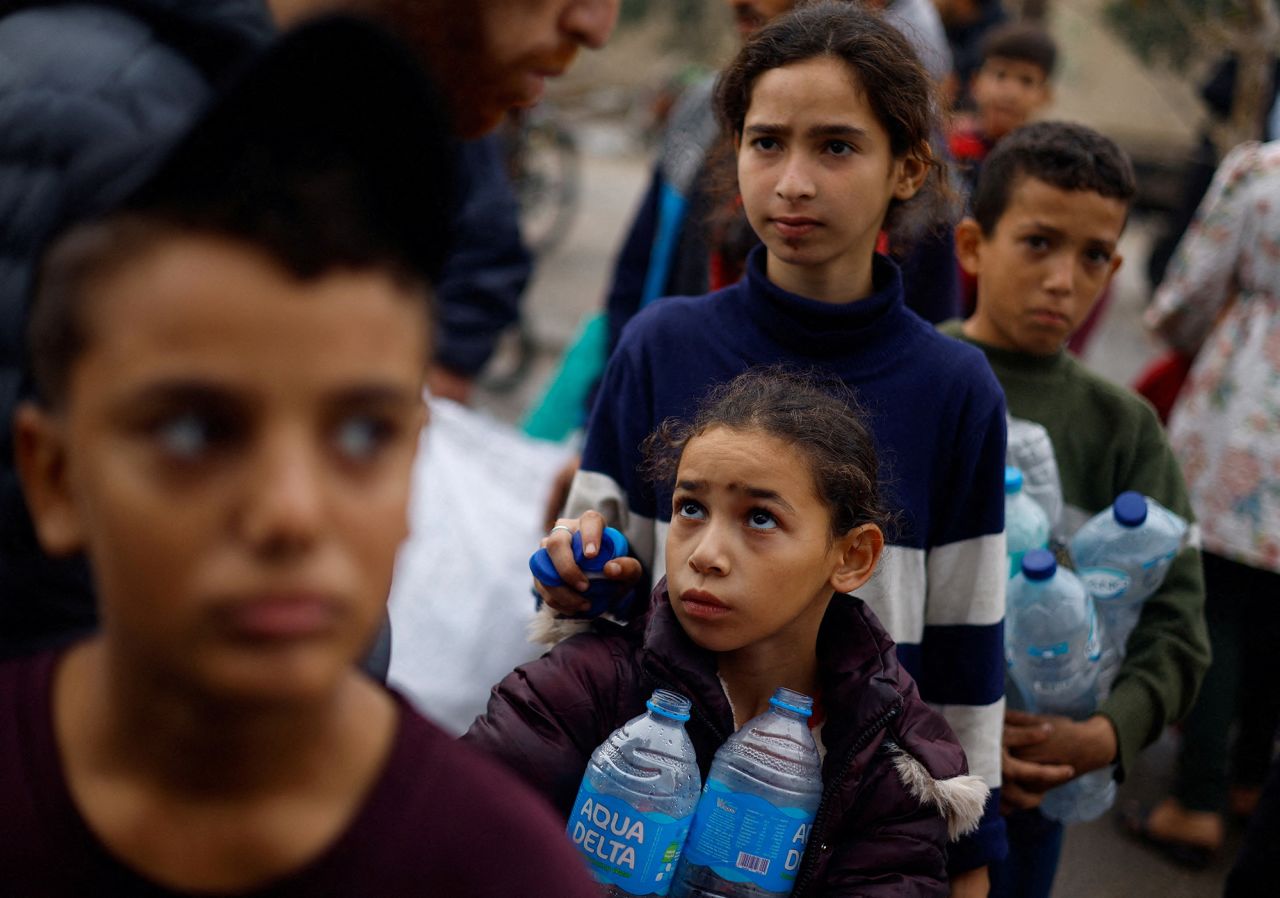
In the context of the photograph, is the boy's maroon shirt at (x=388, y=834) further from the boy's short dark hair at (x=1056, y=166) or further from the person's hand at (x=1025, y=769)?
the boy's short dark hair at (x=1056, y=166)

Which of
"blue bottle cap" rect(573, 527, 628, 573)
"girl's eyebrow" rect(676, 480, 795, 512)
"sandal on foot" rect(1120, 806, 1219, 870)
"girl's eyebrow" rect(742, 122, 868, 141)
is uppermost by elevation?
"girl's eyebrow" rect(742, 122, 868, 141)

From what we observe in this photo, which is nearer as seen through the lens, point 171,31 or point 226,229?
point 226,229

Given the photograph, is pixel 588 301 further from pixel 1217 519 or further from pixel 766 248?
pixel 766 248

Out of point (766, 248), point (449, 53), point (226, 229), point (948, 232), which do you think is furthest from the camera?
point (948, 232)

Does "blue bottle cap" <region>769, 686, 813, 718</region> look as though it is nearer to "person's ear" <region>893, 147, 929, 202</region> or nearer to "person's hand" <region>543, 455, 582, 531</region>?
"person's ear" <region>893, 147, 929, 202</region>

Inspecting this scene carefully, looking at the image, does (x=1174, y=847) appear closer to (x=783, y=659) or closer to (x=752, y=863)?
(x=783, y=659)

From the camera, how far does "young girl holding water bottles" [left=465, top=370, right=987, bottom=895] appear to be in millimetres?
1876

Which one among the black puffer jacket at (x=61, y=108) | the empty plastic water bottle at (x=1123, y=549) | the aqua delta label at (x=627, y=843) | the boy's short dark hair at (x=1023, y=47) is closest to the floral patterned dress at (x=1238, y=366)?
the empty plastic water bottle at (x=1123, y=549)

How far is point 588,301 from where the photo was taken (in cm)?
1032

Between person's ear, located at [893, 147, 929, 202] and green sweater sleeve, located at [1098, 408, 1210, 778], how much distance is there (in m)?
0.77


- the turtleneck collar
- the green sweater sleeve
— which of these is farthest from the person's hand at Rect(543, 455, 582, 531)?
the green sweater sleeve

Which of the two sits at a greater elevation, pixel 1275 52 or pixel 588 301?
pixel 1275 52

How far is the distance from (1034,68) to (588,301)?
5.77 metres

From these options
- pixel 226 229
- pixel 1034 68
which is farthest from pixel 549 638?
pixel 1034 68
